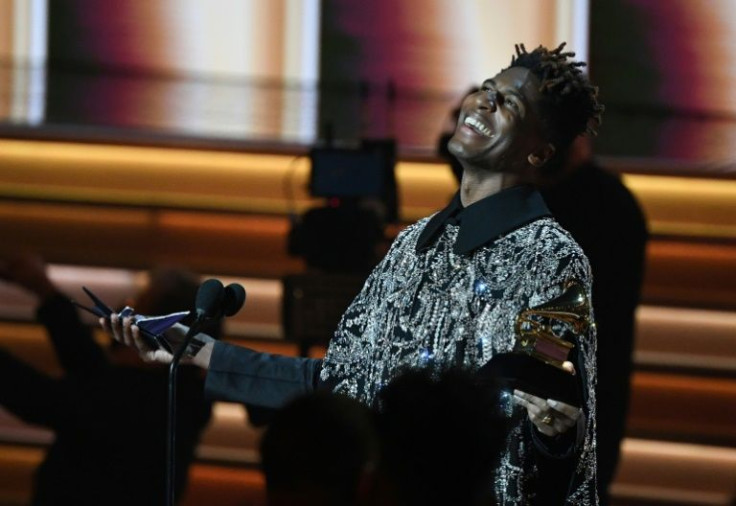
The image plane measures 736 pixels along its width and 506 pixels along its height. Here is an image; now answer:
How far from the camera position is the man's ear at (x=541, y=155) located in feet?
6.72

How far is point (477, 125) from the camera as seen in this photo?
6.67ft

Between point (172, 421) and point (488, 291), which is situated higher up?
point (488, 291)

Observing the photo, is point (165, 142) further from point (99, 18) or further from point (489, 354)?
point (489, 354)

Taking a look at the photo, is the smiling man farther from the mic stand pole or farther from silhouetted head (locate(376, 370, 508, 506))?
silhouetted head (locate(376, 370, 508, 506))

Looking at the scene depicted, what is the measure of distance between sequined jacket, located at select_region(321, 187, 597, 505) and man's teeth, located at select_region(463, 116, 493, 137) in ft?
0.27

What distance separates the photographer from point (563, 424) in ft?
5.82

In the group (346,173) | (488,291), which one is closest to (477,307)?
(488,291)

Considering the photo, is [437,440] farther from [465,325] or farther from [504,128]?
[504,128]

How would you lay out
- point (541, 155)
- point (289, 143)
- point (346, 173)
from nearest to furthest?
point (541, 155), point (346, 173), point (289, 143)

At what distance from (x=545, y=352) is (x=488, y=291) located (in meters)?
0.19

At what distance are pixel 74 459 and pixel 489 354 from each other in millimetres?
1699

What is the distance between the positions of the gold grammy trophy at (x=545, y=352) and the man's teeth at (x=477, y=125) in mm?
260

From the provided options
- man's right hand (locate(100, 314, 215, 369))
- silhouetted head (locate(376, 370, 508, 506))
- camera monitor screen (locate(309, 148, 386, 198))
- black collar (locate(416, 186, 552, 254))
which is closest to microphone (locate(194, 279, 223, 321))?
man's right hand (locate(100, 314, 215, 369))

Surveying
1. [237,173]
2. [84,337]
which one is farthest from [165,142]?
[84,337]
